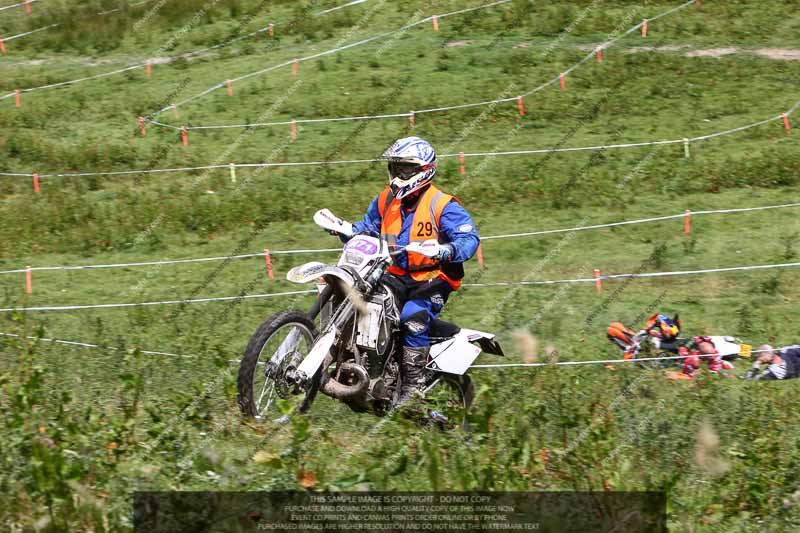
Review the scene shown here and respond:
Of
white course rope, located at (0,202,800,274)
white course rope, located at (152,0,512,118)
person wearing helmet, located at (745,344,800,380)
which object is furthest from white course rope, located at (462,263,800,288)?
white course rope, located at (152,0,512,118)

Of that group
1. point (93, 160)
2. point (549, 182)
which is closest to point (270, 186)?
point (93, 160)

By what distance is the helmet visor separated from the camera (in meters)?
9.17

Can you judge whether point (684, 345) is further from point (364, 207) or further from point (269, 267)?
point (364, 207)

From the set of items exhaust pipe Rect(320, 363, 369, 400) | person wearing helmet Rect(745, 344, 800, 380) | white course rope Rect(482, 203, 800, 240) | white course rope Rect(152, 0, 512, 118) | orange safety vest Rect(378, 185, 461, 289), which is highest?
orange safety vest Rect(378, 185, 461, 289)

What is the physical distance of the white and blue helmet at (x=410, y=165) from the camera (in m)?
9.12

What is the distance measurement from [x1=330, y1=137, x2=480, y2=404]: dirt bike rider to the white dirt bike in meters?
0.12

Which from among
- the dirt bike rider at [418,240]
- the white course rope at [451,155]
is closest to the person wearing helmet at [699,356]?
the dirt bike rider at [418,240]

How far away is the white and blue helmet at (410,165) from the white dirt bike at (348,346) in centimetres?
66

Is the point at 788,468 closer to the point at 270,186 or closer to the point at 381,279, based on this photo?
the point at 381,279

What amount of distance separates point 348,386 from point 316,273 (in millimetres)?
1060

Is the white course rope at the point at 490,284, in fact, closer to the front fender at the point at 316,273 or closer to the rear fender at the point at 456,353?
the rear fender at the point at 456,353

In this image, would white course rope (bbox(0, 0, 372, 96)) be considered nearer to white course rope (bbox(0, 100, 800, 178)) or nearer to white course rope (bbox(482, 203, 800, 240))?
white course rope (bbox(0, 100, 800, 178))

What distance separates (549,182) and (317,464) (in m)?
14.4

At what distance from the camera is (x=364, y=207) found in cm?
1838
